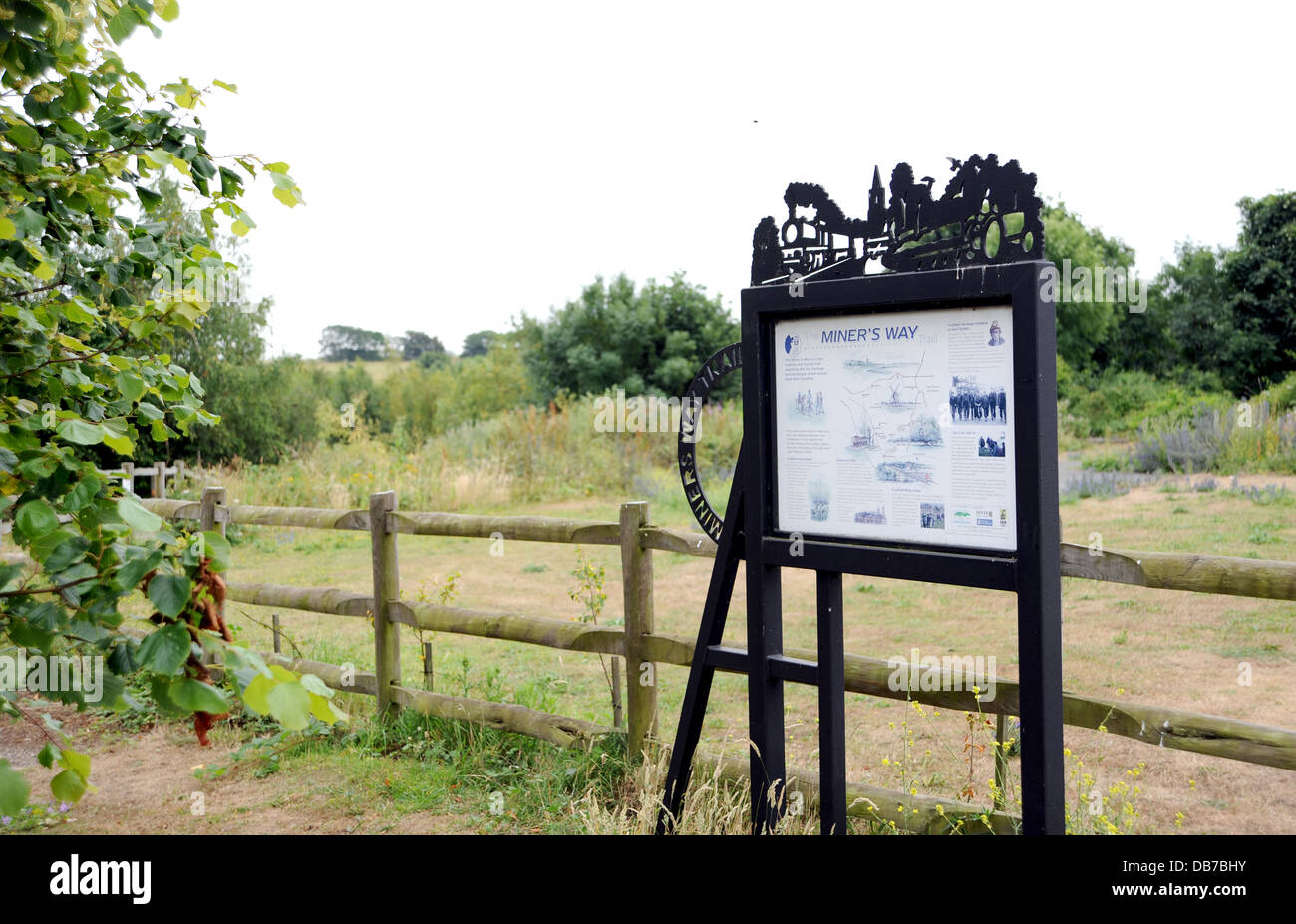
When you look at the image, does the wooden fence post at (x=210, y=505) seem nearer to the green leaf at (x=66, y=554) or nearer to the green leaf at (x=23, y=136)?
the green leaf at (x=23, y=136)

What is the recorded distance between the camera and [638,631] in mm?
4785

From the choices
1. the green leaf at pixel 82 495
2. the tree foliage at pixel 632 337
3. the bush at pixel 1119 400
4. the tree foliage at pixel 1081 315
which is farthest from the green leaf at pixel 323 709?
the tree foliage at pixel 1081 315

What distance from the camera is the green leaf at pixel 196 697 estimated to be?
5.28 ft

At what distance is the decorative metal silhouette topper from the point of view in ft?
9.78

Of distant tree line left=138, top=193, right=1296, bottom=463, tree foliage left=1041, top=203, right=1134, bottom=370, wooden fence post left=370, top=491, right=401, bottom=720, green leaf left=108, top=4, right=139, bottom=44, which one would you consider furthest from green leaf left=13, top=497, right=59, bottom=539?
tree foliage left=1041, top=203, right=1134, bottom=370

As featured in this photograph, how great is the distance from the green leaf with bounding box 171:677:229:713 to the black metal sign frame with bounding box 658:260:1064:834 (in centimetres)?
208

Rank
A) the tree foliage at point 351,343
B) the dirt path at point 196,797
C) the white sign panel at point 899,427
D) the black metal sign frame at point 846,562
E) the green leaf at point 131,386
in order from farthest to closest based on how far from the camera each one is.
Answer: the tree foliage at point 351,343, the dirt path at point 196,797, the white sign panel at point 899,427, the black metal sign frame at point 846,562, the green leaf at point 131,386

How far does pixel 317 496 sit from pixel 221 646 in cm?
1408

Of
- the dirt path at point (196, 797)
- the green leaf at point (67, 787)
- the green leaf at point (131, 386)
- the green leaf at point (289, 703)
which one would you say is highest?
the green leaf at point (131, 386)

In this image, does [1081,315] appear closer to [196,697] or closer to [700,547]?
[700,547]

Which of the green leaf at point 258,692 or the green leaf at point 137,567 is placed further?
the green leaf at point 137,567

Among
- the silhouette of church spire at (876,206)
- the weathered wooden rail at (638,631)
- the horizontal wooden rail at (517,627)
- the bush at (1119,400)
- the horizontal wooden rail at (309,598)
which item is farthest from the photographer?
the bush at (1119,400)

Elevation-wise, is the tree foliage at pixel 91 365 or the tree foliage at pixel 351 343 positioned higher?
the tree foliage at pixel 351 343

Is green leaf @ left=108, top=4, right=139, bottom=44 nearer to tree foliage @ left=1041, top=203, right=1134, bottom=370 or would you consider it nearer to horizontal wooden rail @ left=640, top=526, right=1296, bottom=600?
horizontal wooden rail @ left=640, top=526, right=1296, bottom=600
